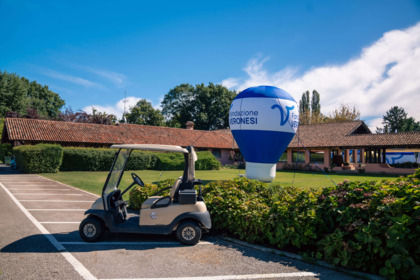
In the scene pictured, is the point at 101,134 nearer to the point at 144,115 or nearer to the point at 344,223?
the point at 144,115

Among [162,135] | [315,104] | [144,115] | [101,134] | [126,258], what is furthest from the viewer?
[315,104]

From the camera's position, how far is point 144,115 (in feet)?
198

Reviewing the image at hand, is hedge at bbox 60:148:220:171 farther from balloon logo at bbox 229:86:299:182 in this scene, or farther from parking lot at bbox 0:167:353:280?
parking lot at bbox 0:167:353:280

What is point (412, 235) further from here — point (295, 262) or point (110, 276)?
point (110, 276)

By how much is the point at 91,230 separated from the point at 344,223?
480cm

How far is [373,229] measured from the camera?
4.52m

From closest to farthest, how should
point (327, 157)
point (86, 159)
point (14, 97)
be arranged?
1. point (86, 159)
2. point (327, 157)
3. point (14, 97)

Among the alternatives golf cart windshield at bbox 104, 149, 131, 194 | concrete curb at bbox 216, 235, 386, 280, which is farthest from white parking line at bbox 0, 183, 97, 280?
concrete curb at bbox 216, 235, 386, 280

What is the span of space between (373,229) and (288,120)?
11006mm

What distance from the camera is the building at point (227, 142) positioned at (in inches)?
1139

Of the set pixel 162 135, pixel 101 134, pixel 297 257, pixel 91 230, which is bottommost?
pixel 297 257

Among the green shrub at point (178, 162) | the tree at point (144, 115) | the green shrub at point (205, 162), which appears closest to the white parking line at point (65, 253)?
the green shrub at point (178, 162)

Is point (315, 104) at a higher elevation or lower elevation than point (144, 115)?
higher

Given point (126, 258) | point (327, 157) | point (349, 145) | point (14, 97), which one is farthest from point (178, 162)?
point (14, 97)
